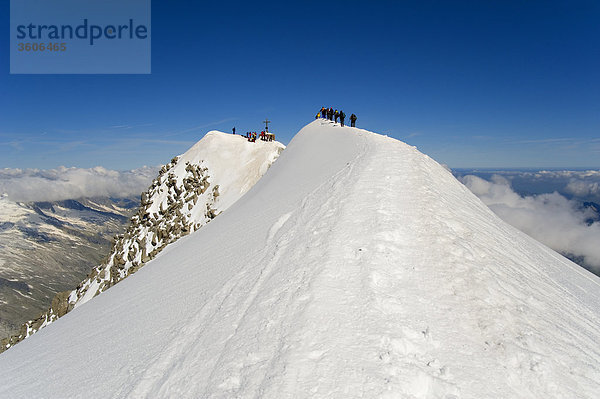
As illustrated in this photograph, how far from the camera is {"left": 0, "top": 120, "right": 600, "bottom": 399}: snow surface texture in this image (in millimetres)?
3734

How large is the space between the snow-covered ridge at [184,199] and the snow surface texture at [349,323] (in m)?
35.0

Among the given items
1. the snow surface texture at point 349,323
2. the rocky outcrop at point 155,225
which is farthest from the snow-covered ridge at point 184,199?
the snow surface texture at point 349,323

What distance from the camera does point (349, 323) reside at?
4.52 m

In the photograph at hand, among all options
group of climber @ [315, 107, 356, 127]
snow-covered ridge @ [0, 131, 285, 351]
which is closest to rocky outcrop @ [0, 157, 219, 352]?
snow-covered ridge @ [0, 131, 285, 351]

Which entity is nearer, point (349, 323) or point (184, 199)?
point (349, 323)

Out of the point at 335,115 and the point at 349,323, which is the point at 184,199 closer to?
the point at 335,115

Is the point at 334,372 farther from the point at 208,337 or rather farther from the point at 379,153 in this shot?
the point at 379,153

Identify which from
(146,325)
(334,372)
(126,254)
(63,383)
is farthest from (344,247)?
(126,254)

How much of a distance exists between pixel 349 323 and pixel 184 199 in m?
50.8

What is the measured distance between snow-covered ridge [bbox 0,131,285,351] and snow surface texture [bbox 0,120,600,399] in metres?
35.0

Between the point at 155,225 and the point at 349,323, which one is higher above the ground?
the point at 349,323

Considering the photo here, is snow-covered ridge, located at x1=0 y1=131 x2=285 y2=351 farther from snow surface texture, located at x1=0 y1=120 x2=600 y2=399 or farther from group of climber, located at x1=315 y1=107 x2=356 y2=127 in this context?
snow surface texture, located at x1=0 y1=120 x2=600 y2=399

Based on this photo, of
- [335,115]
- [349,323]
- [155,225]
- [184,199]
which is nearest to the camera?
[349,323]

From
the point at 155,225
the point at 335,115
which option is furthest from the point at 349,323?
the point at 155,225
